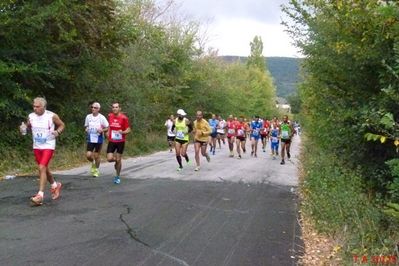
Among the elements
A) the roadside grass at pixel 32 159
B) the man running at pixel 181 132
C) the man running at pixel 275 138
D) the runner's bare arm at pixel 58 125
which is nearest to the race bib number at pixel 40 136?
the runner's bare arm at pixel 58 125

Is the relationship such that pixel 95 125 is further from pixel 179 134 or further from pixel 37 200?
pixel 37 200

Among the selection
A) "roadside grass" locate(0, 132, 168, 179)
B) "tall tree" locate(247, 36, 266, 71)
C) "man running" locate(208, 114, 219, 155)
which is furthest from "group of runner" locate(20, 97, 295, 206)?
"tall tree" locate(247, 36, 266, 71)

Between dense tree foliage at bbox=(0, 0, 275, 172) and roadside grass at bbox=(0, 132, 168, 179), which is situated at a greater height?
Answer: dense tree foliage at bbox=(0, 0, 275, 172)

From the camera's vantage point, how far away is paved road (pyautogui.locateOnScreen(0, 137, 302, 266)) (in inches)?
243

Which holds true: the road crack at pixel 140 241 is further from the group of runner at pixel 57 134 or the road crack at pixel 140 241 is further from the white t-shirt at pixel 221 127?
the white t-shirt at pixel 221 127

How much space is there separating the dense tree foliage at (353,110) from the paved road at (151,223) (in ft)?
2.75

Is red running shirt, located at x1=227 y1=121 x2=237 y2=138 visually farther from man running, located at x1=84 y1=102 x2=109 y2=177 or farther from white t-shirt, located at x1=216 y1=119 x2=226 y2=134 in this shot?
man running, located at x1=84 y1=102 x2=109 y2=177

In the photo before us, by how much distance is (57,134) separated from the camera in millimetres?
9258

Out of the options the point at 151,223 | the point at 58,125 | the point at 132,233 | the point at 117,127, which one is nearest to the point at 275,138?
the point at 117,127

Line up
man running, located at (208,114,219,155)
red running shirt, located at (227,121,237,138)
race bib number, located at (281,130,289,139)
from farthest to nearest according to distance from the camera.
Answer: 1. man running, located at (208,114,219,155)
2. red running shirt, located at (227,121,237,138)
3. race bib number, located at (281,130,289,139)

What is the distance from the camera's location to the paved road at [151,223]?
243 inches

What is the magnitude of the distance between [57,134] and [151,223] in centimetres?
264

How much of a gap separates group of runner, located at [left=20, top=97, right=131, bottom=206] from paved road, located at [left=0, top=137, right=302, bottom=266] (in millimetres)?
387

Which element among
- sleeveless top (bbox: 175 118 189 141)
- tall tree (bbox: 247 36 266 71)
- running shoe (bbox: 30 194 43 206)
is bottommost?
running shoe (bbox: 30 194 43 206)
